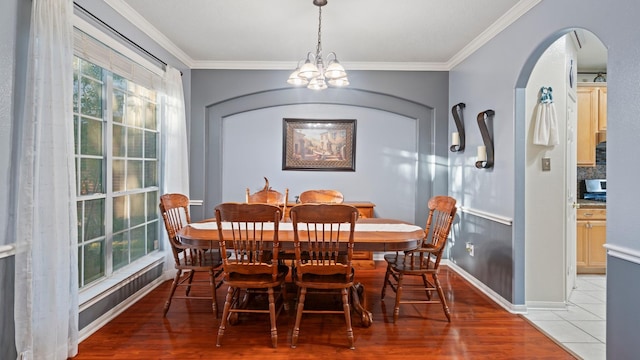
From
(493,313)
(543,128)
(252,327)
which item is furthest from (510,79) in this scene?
(252,327)

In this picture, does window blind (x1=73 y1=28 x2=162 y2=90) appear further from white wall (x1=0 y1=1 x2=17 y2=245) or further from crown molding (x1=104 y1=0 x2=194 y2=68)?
white wall (x1=0 y1=1 x2=17 y2=245)

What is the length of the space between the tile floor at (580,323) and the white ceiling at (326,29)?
2575mm

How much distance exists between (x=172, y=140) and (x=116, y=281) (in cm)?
154

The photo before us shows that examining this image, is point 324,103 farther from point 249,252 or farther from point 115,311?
point 115,311

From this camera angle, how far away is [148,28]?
3500 millimetres

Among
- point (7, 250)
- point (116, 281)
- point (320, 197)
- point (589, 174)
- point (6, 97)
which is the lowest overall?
point (116, 281)

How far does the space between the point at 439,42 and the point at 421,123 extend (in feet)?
3.85

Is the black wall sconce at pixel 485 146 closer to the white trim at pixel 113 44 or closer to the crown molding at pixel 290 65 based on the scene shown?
the crown molding at pixel 290 65

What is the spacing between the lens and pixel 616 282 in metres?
2.03

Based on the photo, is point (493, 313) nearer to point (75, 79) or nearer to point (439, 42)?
point (439, 42)

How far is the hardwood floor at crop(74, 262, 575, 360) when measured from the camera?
7.91ft

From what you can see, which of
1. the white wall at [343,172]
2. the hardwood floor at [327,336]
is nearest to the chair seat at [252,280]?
the hardwood floor at [327,336]

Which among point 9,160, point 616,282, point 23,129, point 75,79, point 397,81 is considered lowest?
point 616,282

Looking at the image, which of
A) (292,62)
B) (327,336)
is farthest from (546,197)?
(292,62)
